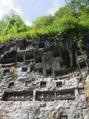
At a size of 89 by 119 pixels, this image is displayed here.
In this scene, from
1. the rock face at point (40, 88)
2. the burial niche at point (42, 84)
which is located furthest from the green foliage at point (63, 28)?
the burial niche at point (42, 84)

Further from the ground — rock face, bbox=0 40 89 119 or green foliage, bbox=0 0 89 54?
green foliage, bbox=0 0 89 54

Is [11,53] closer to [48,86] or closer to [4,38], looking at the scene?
[4,38]

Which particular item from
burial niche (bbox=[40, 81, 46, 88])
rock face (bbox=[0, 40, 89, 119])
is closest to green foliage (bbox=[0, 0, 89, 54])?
rock face (bbox=[0, 40, 89, 119])

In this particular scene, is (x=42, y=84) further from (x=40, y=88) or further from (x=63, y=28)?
(x=63, y=28)

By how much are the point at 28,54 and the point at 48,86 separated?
3454mm

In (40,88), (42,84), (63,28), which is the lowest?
(40,88)

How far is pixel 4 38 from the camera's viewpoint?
16.9m

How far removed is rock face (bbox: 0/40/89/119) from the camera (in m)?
10.8

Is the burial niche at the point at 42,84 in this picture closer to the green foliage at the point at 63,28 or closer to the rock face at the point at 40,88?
the rock face at the point at 40,88

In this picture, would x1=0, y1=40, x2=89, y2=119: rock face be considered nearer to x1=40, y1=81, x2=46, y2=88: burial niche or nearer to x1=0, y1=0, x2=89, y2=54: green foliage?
x1=40, y1=81, x2=46, y2=88: burial niche

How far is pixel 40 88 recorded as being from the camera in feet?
41.3

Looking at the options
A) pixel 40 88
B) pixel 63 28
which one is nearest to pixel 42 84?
pixel 40 88

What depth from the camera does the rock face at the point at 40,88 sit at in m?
10.8

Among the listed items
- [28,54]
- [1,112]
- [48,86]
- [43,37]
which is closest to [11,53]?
[28,54]
